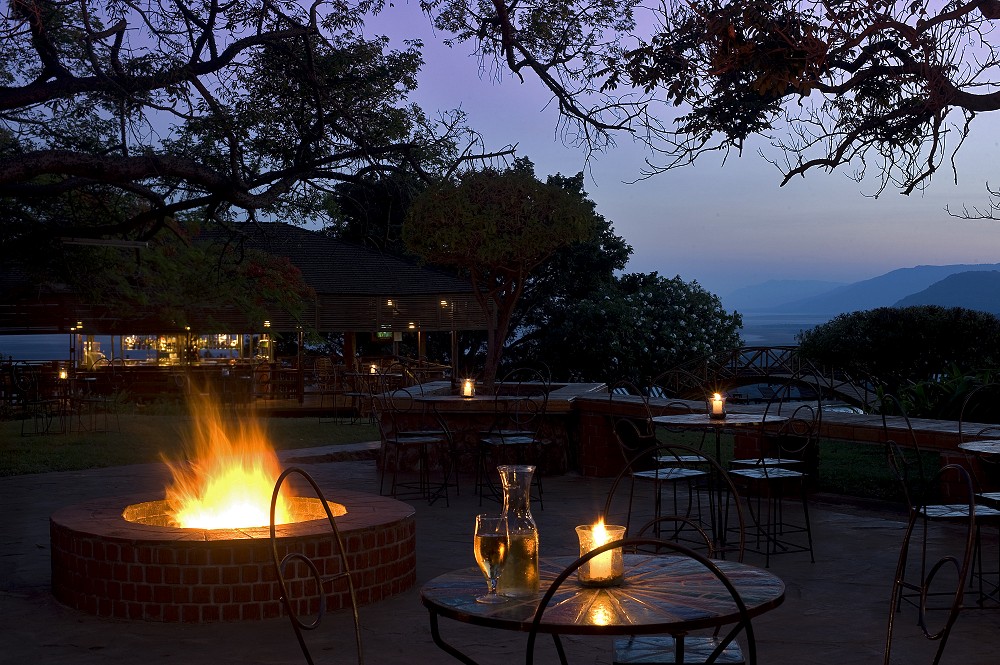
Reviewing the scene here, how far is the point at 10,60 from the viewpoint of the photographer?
34.5 ft

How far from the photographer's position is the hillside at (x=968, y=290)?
58.6 meters

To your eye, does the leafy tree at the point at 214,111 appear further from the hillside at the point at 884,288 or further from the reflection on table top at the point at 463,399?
the hillside at the point at 884,288

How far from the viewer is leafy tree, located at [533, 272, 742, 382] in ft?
81.5

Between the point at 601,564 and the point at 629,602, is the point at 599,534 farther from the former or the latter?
the point at 629,602

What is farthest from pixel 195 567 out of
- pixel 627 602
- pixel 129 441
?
pixel 129 441

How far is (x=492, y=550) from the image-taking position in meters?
2.38

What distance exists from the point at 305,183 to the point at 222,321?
38.1 ft

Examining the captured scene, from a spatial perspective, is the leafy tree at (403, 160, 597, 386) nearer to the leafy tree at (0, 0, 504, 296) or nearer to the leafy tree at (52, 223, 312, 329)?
the leafy tree at (0, 0, 504, 296)

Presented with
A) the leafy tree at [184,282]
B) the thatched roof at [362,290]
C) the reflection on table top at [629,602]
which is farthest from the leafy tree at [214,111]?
the thatched roof at [362,290]

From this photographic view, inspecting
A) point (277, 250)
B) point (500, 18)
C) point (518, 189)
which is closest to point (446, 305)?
point (277, 250)

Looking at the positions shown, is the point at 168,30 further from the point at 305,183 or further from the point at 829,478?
the point at 829,478

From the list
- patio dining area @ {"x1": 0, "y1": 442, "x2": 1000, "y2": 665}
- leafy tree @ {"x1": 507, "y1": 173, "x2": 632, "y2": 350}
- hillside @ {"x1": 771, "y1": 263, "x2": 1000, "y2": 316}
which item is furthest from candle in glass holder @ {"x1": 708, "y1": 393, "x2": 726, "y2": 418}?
hillside @ {"x1": 771, "y1": 263, "x2": 1000, "y2": 316}

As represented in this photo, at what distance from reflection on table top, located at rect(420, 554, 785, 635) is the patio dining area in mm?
1432

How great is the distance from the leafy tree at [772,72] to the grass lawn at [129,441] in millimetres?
6128
